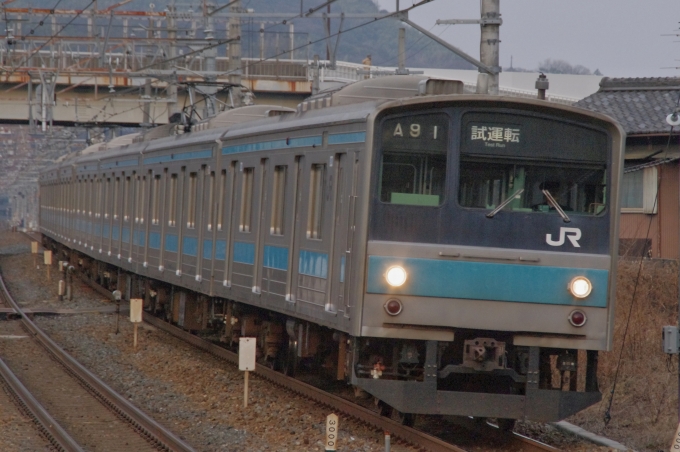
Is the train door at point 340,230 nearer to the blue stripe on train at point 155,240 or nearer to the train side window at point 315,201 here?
the train side window at point 315,201

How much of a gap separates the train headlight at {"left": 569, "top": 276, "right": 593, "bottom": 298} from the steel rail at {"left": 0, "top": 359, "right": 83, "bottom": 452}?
389cm

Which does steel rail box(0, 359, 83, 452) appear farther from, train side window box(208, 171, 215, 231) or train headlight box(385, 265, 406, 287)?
train side window box(208, 171, 215, 231)

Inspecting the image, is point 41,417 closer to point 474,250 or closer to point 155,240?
point 474,250

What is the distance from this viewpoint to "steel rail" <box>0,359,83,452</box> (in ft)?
29.6

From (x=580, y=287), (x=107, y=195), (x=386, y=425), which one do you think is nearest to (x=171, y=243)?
(x=107, y=195)

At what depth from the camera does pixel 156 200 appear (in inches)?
679

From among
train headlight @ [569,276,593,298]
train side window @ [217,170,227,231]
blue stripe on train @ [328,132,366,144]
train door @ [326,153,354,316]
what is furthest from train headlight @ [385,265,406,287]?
train side window @ [217,170,227,231]

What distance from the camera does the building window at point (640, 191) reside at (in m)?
18.4

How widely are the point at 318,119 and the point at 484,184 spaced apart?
6.64 feet

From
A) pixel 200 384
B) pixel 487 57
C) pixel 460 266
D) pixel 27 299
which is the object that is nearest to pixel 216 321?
pixel 200 384

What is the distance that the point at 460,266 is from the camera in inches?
325

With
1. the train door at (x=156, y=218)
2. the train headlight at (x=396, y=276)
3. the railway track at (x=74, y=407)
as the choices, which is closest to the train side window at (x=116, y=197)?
the train door at (x=156, y=218)

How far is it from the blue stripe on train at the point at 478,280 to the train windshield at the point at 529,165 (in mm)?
447

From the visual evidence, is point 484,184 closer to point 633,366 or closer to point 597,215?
point 597,215
